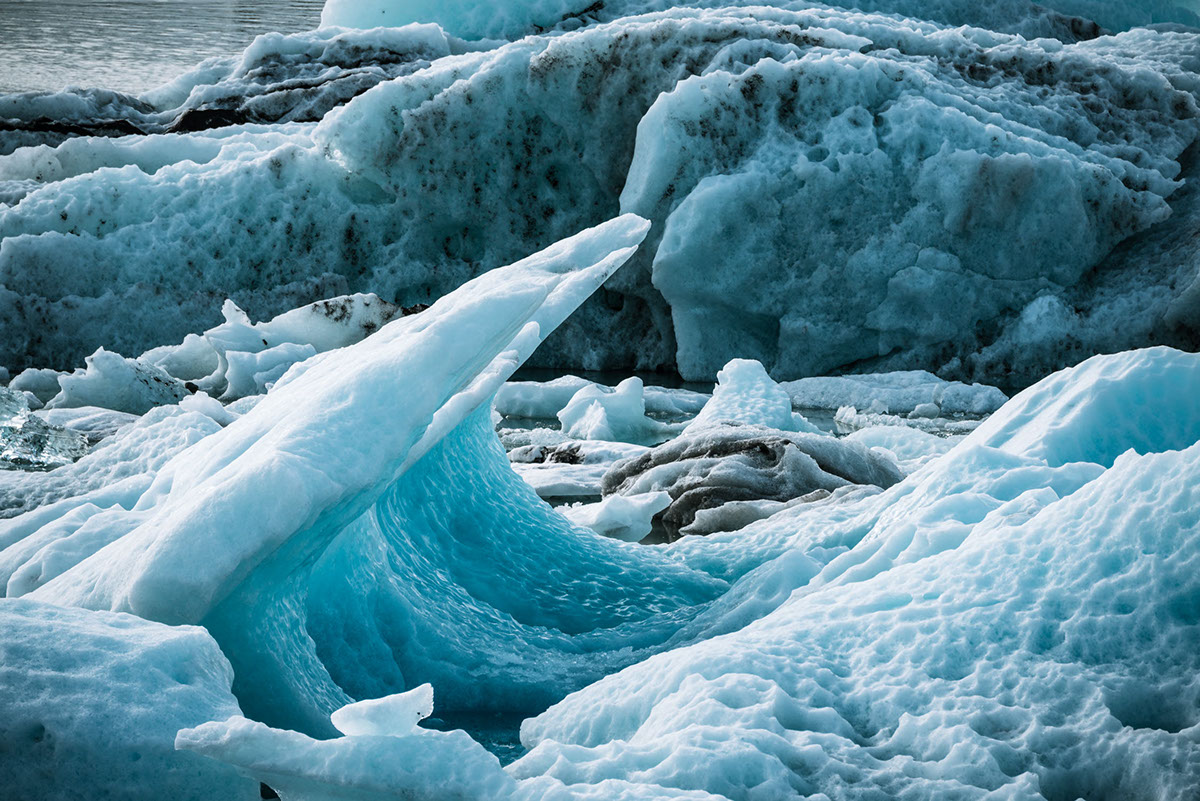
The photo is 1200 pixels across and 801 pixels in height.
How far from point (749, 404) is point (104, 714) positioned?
417cm

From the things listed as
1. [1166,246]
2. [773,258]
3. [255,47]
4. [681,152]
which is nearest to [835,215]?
[773,258]

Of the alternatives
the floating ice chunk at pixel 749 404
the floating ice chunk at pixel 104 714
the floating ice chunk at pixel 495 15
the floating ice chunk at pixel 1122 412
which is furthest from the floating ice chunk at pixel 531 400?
the floating ice chunk at pixel 495 15

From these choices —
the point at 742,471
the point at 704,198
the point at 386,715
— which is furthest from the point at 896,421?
the point at 386,715

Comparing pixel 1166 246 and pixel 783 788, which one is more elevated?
pixel 783 788

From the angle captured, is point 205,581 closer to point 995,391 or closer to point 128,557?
point 128,557

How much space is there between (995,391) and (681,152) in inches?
99.0

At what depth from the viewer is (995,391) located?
6.98 meters

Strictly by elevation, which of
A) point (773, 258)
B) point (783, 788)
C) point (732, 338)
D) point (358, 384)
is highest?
point (358, 384)

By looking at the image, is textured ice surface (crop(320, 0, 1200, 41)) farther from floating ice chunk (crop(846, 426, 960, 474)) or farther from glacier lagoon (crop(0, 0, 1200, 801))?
floating ice chunk (crop(846, 426, 960, 474))

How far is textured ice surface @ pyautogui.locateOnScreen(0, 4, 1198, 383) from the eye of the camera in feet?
24.5

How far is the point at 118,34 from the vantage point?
76.9ft

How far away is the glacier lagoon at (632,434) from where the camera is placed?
1619 mm

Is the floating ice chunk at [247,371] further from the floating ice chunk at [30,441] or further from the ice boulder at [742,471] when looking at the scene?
the ice boulder at [742,471]

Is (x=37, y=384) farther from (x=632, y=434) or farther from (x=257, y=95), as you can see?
(x=257, y=95)
